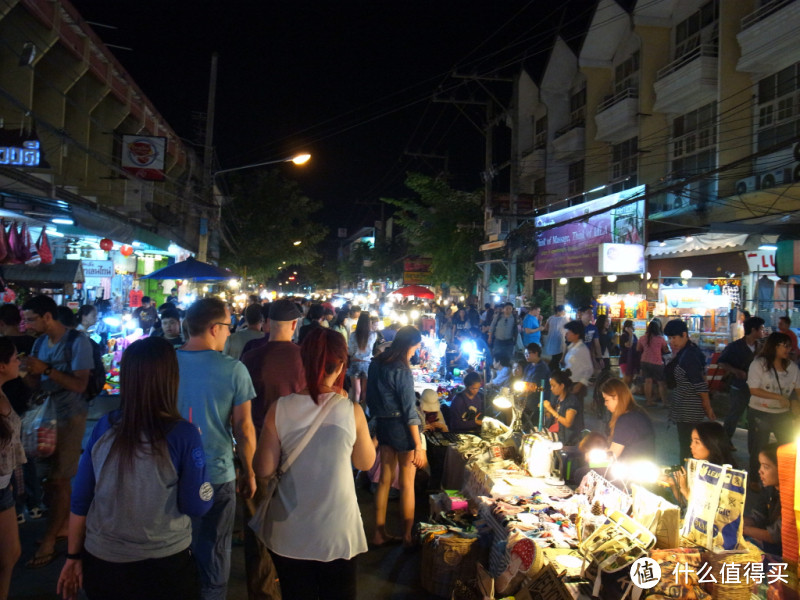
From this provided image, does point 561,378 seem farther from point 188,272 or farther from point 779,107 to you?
point 779,107

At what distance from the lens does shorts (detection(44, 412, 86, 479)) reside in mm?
4543

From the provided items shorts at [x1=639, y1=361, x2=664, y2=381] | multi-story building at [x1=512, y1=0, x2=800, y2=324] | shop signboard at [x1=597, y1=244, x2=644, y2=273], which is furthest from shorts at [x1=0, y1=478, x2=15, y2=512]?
shop signboard at [x1=597, y1=244, x2=644, y2=273]

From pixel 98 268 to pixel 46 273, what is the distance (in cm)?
532

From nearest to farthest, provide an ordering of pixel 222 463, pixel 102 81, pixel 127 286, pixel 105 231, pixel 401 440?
pixel 222 463 → pixel 401 440 → pixel 105 231 → pixel 102 81 → pixel 127 286

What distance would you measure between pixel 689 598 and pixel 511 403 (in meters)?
3.71

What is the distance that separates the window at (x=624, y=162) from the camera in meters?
20.4

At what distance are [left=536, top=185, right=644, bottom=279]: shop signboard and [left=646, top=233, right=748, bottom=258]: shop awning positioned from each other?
1.34 metres

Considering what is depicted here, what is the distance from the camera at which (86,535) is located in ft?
7.69

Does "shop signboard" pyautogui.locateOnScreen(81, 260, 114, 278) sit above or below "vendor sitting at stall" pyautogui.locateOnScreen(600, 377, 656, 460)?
above

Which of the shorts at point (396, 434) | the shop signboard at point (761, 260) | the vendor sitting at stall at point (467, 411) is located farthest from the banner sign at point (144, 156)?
the shop signboard at point (761, 260)

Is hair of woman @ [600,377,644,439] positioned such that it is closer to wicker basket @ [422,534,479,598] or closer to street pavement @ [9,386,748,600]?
wicker basket @ [422,534,479,598]

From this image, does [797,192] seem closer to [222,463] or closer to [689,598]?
[689,598]

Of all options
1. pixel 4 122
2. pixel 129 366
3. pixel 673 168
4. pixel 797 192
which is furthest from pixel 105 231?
pixel 673 168

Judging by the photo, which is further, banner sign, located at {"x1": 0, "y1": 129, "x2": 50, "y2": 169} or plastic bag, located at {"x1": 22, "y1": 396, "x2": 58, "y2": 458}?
banner sign, located at {"x1": 0, "y1": 129, "x2": 50, "y2": 169}
